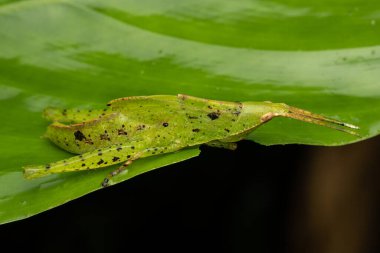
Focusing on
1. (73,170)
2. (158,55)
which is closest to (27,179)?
(73,170)

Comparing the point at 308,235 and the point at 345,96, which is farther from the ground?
the point at 345,96

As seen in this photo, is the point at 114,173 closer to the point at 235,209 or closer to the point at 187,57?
the point at 187,57

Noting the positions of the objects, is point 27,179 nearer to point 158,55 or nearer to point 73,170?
point 73,170

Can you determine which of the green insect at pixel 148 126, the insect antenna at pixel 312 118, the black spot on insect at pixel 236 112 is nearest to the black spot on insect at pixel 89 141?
the green insect at pixel 148 126

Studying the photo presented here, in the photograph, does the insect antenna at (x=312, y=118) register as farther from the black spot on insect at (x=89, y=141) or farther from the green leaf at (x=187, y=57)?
the black spot on insect at (x=89, y=141)

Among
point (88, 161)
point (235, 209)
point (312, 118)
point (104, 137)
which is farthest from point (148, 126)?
point (235, 209)

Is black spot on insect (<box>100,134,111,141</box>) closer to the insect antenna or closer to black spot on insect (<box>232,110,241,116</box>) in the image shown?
black spot on insect (<box>232,110,241,116</box>)
